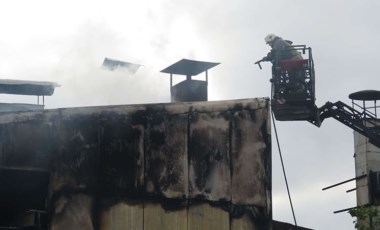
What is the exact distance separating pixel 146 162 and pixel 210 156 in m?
1.19

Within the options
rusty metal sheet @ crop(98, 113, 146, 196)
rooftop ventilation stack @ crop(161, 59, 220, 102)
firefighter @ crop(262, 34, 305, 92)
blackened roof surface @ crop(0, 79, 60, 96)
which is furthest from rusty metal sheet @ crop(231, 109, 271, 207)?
firefighter @ crop(262, 34, 305, 92)

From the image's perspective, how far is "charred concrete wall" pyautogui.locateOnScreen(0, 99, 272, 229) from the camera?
11125 millimetres

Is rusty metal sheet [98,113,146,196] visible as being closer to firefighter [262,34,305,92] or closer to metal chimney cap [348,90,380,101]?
firefighter [262,34,305,92]

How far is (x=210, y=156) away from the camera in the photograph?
445 inches

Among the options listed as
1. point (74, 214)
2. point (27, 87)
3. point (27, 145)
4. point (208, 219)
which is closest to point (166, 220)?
point (208, 219)

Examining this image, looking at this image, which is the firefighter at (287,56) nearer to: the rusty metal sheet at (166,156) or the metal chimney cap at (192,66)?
the metal chimney cap at (192,66)

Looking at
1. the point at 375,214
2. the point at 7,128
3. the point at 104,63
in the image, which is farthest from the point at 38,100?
the point at 375,214

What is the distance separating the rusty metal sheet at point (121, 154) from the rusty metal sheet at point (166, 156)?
0.15 metres

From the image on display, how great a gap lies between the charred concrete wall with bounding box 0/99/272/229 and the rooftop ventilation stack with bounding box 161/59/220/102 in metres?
2.78

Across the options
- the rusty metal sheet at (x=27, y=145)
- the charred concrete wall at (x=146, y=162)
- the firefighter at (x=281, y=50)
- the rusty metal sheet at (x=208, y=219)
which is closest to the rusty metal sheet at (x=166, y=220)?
the charred concrete wall at (x=146, y=162)

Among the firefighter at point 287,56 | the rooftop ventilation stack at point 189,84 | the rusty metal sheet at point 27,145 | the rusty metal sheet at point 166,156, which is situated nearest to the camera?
the rusty metal sheet at point 166,156

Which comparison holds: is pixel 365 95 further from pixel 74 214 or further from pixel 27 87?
pixel 74 214

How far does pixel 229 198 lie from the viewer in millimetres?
11156

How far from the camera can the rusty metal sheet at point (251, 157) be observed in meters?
11.1
